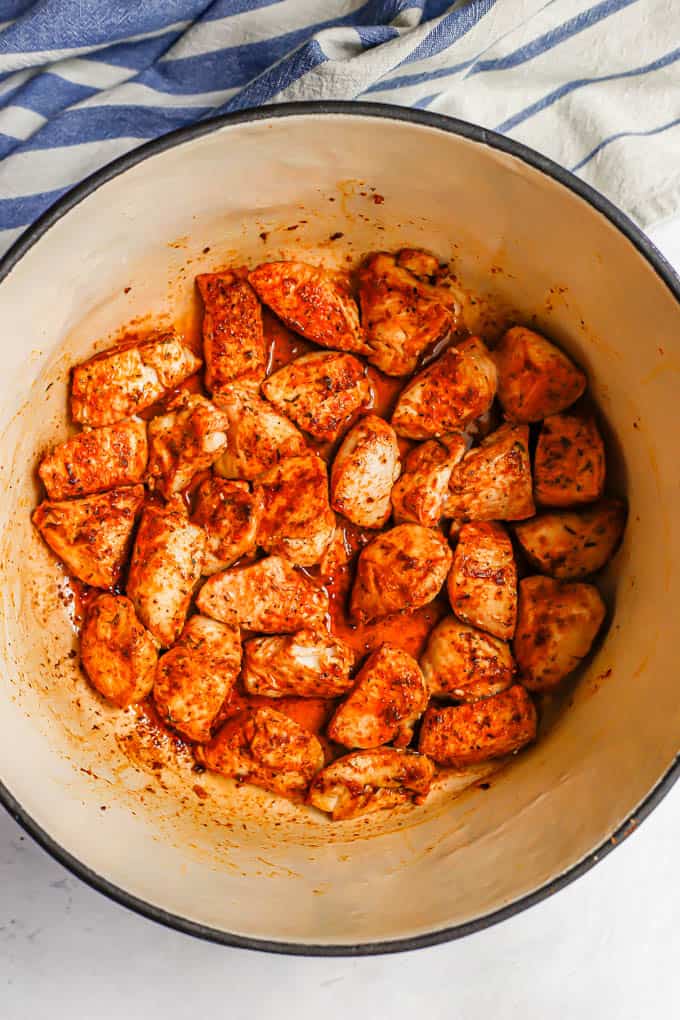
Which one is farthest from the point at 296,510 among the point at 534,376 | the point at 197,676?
the point at 534,376

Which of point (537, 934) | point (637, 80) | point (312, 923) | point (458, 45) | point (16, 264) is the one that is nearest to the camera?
point (16, 264)

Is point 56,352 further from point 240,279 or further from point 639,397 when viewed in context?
point 639,397

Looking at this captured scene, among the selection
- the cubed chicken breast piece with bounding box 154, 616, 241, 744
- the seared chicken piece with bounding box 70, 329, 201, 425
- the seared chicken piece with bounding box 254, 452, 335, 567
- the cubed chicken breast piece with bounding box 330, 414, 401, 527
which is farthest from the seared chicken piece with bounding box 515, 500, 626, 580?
the seared chicken piece with bounding box 70, 329, 201, 425

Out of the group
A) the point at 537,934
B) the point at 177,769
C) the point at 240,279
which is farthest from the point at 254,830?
the point at 240,279

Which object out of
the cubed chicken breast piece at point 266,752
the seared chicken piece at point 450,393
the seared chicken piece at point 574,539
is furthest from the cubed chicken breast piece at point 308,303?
the cubed chicken breast piece at point 266,752

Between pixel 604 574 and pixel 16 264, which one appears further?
pixel 604 574

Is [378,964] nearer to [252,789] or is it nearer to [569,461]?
[252,789]

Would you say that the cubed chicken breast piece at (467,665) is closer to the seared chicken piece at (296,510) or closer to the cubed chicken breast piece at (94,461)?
the seared chicken piece at (296,510)

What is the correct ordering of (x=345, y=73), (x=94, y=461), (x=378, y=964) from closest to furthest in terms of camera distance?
(x=345, y=73) < (x=94, y=461) < (x=378, y=964)
